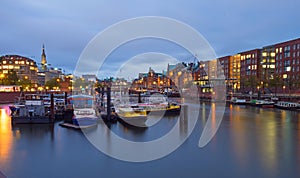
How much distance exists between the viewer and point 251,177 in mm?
8547

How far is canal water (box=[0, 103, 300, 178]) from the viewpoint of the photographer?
8.99 m

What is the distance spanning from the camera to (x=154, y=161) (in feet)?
33.3

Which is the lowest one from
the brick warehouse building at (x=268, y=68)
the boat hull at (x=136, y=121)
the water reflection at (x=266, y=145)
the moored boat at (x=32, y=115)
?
the water reflection at (x=266, y=145)

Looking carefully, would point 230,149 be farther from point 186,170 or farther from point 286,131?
point 286,131

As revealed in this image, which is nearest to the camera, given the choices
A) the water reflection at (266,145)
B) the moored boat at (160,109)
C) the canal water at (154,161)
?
the canal water at (154,161)

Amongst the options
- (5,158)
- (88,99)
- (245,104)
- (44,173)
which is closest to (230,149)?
(44,173)

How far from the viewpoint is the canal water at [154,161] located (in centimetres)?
899

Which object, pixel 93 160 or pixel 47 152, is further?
pixel 47 152

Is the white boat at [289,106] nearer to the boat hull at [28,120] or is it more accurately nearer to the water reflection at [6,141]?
the boat hull at [28,120]

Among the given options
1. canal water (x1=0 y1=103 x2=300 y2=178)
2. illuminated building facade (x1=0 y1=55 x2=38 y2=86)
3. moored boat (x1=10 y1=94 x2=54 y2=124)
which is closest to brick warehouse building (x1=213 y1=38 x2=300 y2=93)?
canal water (x1=0 y1=103 x2=300 y2=178)

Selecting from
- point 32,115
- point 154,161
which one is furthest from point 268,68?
point 154,161

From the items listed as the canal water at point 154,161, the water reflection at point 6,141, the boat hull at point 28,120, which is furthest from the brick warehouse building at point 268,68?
the water reflection at point 6,141

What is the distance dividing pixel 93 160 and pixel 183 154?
3942 millimetres

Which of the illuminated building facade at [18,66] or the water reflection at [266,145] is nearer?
the water reflection at [266,145]
